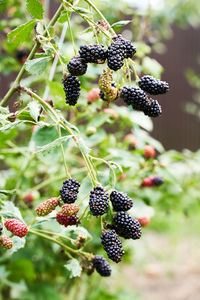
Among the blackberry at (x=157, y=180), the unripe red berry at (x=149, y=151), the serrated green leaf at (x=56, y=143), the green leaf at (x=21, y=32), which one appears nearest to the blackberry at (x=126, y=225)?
the serrated green leaf at (x=56, y=143)

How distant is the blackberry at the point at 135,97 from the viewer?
72 cm

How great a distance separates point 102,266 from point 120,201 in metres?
0.24

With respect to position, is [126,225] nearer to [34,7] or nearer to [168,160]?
[34,7]

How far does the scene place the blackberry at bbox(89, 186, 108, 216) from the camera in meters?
0.66

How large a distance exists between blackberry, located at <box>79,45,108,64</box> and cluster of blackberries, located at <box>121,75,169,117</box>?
0.27ft

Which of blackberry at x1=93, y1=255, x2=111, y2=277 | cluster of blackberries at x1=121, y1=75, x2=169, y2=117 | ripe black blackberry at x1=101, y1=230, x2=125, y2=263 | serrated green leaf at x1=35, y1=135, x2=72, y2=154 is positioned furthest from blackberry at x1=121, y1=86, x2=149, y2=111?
blackberry at x1=93, y1=255, x2=111, y2=277

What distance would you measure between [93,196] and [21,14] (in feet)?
5.08

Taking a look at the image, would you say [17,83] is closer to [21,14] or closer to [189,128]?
[21,14]

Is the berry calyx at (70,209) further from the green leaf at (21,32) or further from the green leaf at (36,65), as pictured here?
the green leaf at (21,32)

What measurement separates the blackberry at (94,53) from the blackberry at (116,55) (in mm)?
22

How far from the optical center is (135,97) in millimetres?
725

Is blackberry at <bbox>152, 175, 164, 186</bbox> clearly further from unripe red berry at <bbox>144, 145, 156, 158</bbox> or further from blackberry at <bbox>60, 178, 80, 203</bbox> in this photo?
blackberry at <bbox>60, 178, 80, 203</bbox>

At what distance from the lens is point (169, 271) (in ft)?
12.0

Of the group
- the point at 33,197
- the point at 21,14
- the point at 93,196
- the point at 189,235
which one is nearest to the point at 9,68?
the point at 21,14
